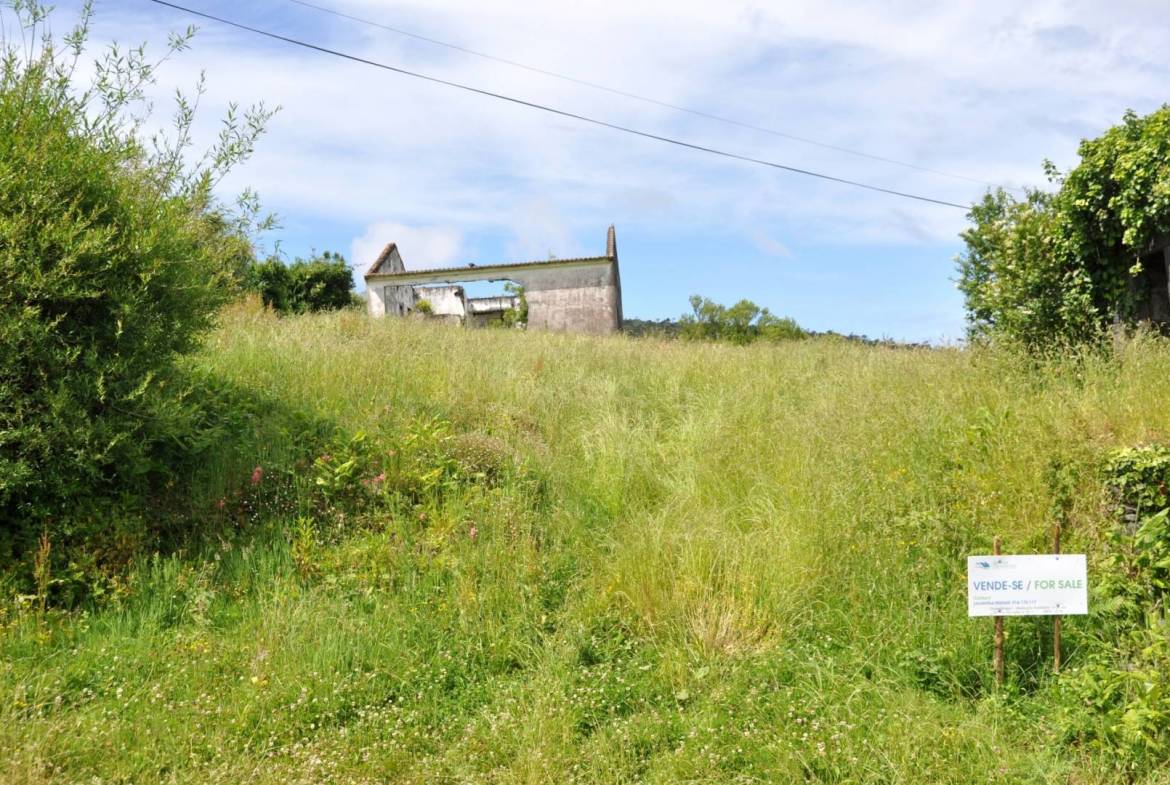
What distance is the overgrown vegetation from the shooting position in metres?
22.0

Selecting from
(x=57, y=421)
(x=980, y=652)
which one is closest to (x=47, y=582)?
(x=57, y=421)

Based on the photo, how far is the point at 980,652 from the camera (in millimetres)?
4434

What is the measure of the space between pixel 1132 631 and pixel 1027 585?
1.94ft

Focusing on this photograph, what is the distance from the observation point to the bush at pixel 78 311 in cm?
532

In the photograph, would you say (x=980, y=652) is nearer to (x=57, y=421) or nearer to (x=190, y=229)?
(x=57, y=421)

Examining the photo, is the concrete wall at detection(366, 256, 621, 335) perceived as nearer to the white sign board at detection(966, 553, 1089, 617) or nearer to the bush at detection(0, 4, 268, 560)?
the bush at detection(0, 4, 268, 560)

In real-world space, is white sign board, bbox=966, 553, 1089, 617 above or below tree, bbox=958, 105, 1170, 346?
below

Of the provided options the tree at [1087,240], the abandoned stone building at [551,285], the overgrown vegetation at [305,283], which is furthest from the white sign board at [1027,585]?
the abandoned stone building at [551,285]

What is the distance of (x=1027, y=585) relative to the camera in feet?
13.9

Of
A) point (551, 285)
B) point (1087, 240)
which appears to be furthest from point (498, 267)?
point (1087, 240)

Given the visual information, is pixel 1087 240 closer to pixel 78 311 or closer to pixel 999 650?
pixel 999 650

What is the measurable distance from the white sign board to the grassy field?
362mm

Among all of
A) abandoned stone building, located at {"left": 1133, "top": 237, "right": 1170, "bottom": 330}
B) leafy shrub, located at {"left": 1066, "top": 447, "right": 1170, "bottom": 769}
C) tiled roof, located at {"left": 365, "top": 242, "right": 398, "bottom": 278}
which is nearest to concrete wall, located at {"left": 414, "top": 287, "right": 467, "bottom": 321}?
tiled roof, located at {"left": 365, "top": 242, "right": 398, "bottom": 278}

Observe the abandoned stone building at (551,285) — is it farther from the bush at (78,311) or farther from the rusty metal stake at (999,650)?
the rusty metal stake at (999,650)
